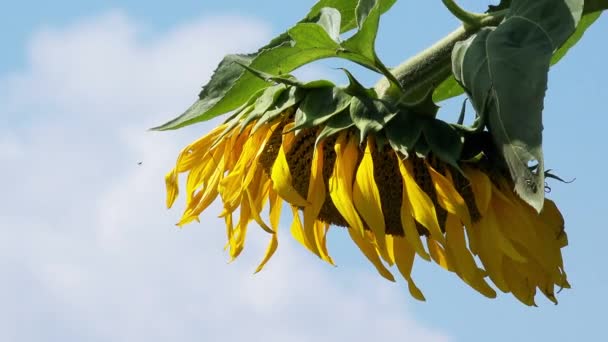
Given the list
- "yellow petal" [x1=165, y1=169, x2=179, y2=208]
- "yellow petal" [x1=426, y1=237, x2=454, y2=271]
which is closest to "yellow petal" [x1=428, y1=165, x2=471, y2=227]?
"yellow petal" [x1=426, y1=237, x2=454, y2=271]

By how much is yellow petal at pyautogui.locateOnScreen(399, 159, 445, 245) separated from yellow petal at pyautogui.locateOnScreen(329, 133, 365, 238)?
11cm

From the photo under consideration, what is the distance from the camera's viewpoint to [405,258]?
2904 mm

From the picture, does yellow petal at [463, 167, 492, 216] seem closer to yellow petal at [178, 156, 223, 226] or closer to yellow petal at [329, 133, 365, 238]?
yellow petal at [329, 133, 365, 238]

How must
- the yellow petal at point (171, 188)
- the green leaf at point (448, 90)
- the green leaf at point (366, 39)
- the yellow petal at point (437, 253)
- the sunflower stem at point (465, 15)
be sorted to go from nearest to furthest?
1. the green leaf at point (366, 39)
2. the sunflower stem at point (465, 15)
3. the green leaf at point (448, 90)
4. the yellow petal at point (437, 253)
5. the yellow petal at point (171, 188)

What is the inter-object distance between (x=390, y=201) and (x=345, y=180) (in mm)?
113

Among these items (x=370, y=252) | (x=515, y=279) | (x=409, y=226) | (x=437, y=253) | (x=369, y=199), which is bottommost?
(x=515, y=279)

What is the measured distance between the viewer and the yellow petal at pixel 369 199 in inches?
99.6

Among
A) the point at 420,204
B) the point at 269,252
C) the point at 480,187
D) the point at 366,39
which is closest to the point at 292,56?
the point at 366,39

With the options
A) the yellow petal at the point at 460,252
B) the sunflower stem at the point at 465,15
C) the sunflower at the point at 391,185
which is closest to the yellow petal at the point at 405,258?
the sunflower at the point at 391,185

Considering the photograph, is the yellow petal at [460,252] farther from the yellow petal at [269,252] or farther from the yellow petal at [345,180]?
the yellow petal at [269,252]

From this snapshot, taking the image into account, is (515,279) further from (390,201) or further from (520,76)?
(520,76)

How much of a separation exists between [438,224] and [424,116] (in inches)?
9.2

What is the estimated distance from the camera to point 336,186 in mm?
2588

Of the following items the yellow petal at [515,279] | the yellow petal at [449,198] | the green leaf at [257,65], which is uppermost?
the green leaf at [257,65]
